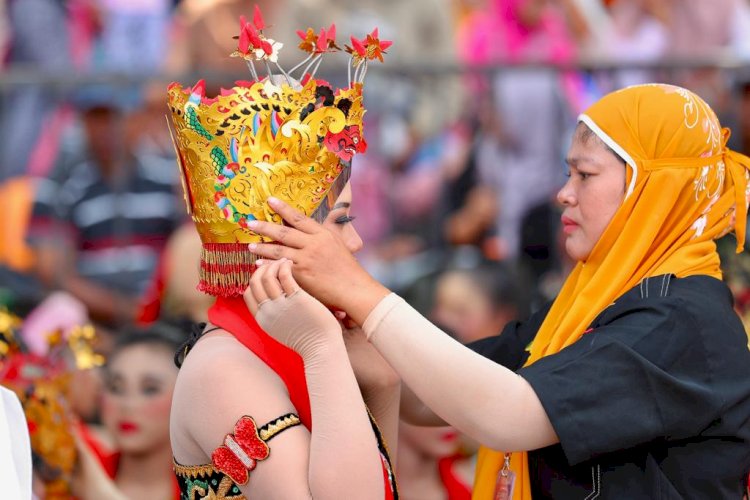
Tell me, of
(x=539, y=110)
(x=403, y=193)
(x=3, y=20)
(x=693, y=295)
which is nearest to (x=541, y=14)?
(x=539, y=110)

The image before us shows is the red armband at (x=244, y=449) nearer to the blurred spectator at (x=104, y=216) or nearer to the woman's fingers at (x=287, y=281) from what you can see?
the woman's fingers at (x=287, y=281)

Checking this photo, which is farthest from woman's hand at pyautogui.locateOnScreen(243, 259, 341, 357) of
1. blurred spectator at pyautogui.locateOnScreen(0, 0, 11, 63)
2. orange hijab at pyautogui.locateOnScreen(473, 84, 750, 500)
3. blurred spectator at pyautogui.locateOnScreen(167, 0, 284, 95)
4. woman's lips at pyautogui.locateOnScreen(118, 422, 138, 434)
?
blurred spectator at pyautogui.locateOnScreen(0, 0, 11, 63)

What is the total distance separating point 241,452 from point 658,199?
1318 millimetres

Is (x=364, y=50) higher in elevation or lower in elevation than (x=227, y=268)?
higher

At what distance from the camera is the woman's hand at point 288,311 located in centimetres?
306

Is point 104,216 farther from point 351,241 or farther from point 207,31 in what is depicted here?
point 351,241

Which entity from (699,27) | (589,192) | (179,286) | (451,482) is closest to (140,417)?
(179,286)

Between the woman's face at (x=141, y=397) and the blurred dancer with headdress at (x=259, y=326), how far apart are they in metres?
2.21

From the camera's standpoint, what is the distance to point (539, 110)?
6664mm

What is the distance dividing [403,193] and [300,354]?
3.58 m

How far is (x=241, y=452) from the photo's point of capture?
3008 mm

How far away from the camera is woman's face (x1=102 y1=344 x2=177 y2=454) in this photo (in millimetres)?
5441

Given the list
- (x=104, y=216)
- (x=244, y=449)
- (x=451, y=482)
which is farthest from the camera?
(x=104, y=216)

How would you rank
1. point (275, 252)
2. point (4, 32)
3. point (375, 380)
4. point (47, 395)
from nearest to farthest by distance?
point (275, 252) < point (375, 380) < point (47, 395) < point (4, 32)
